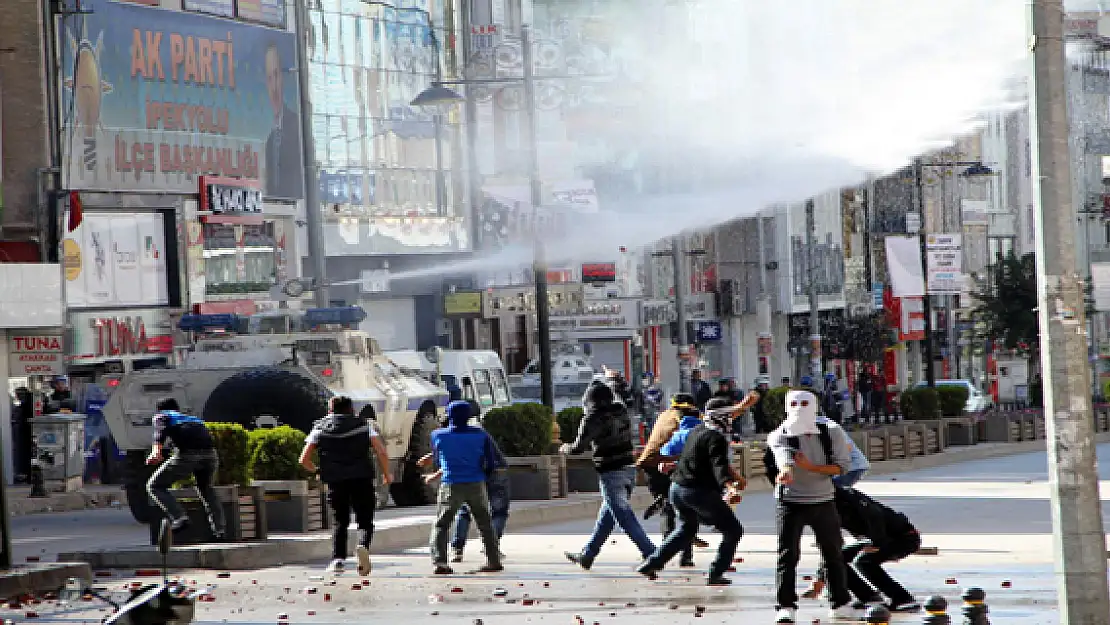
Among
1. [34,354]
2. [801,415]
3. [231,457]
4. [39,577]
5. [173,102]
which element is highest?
[173,102]

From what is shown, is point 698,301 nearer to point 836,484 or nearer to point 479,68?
point 479,68

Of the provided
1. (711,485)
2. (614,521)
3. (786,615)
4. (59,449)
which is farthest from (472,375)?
(786,615)

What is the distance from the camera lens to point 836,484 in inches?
573

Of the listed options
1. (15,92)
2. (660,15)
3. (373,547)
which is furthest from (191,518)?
(660,15)

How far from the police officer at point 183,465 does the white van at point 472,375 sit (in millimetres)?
11036

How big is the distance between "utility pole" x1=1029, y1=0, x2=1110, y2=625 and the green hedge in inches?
1086

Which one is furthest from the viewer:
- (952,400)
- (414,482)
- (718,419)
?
(952,400)

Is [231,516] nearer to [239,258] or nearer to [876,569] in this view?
[876,569]

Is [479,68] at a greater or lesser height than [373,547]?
greater

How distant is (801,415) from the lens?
13.9m

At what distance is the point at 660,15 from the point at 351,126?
1387 centimetres

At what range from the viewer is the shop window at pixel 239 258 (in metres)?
46.5

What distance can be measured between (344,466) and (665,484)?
3.11 meters

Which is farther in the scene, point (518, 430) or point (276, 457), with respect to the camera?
point (518, 430)
